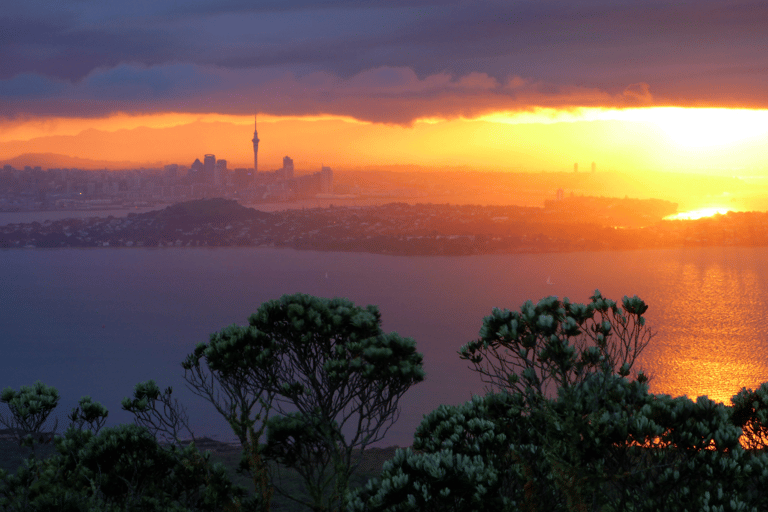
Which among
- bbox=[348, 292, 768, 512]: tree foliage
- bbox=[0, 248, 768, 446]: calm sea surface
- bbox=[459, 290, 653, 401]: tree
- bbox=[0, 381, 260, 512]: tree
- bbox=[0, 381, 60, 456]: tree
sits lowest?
bbox=[0, 248, 768, 446]: calm sea surface

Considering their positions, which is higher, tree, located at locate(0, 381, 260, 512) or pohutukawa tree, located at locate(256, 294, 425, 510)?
pohutukawa tree, located at locate(256, 294, 425, 510)

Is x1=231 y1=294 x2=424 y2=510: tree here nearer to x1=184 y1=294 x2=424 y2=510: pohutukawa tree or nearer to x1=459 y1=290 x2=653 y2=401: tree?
x1=184 y1=294 x2=424 y2=510: pohutukawa tree

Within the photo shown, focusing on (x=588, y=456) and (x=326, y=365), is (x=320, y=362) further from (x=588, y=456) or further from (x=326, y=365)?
(x=588, y=456)

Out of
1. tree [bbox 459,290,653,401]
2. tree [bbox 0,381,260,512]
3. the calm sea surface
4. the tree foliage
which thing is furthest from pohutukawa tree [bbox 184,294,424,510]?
the calm sea surface

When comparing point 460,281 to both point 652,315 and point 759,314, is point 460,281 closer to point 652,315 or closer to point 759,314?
point 652,315

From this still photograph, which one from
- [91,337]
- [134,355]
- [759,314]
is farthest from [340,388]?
[759,314]

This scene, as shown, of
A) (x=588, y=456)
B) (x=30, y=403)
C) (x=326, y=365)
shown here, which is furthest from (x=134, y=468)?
(x=588, y=456)
